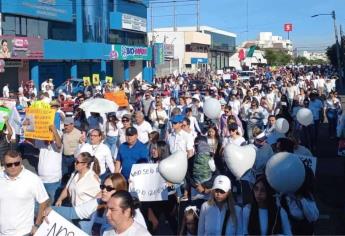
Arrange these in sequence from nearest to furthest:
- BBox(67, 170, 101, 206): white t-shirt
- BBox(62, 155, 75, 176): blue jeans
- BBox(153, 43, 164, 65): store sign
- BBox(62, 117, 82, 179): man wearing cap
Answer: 1. BBox(67, 170, 101, 206): white t-shirt
2. BBox(62, 117, 82, 179): man wearing cap
3. BBox(62, 155, 75, 176): blue jeans
4. BBox(153, 43, 164, 65): store sign

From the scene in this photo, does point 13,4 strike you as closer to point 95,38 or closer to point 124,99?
point 95,38

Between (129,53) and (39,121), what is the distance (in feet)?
133

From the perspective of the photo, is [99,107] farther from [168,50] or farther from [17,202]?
[168,50]

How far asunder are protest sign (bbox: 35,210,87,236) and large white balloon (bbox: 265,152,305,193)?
2031 mm

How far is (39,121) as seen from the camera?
929 centimetres

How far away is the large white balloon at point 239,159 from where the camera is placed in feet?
23.0

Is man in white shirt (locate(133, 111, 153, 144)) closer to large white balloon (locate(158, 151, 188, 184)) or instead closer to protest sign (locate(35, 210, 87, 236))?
large white balloon (locate(158, 151, 188, 184))

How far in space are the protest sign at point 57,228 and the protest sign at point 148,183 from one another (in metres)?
2.18

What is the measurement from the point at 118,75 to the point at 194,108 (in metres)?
40.5

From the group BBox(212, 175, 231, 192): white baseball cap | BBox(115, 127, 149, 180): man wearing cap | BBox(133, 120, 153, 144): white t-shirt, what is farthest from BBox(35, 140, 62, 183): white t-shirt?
BBox(212, 175, 231, 192): white baseball cap

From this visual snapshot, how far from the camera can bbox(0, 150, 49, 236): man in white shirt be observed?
5.51 m

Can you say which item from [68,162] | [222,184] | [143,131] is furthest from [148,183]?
[143,131]

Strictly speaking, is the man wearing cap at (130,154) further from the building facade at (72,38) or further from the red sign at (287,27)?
the red sign at (287,27)

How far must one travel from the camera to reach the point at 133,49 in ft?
165
